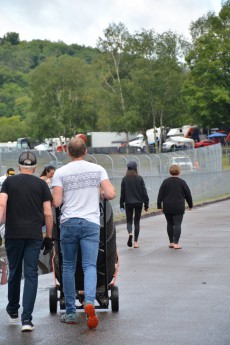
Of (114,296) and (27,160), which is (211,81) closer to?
(114,296)

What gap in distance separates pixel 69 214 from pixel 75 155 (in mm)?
578

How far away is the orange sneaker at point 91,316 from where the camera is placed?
840 cm

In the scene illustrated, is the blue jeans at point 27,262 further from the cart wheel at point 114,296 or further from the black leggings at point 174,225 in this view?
the black leggings at point 174,225

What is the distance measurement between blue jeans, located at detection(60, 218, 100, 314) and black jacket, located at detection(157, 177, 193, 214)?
27.7ft

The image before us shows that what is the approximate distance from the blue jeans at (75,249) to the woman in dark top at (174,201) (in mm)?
8458

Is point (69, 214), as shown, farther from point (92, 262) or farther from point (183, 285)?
point (183, 285)

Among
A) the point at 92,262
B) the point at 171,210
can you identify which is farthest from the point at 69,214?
the point at 171,210

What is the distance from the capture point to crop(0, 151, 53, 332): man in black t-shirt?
8.58 m

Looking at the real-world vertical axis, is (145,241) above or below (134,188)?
below

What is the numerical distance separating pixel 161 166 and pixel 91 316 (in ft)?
96.1

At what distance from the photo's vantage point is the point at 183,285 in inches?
461

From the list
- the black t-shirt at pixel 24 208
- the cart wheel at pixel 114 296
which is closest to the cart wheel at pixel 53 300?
the cart wheel at pixel 114 296

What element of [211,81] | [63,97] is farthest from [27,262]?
[63,97]

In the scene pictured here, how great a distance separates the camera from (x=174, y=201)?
56.2 ft
